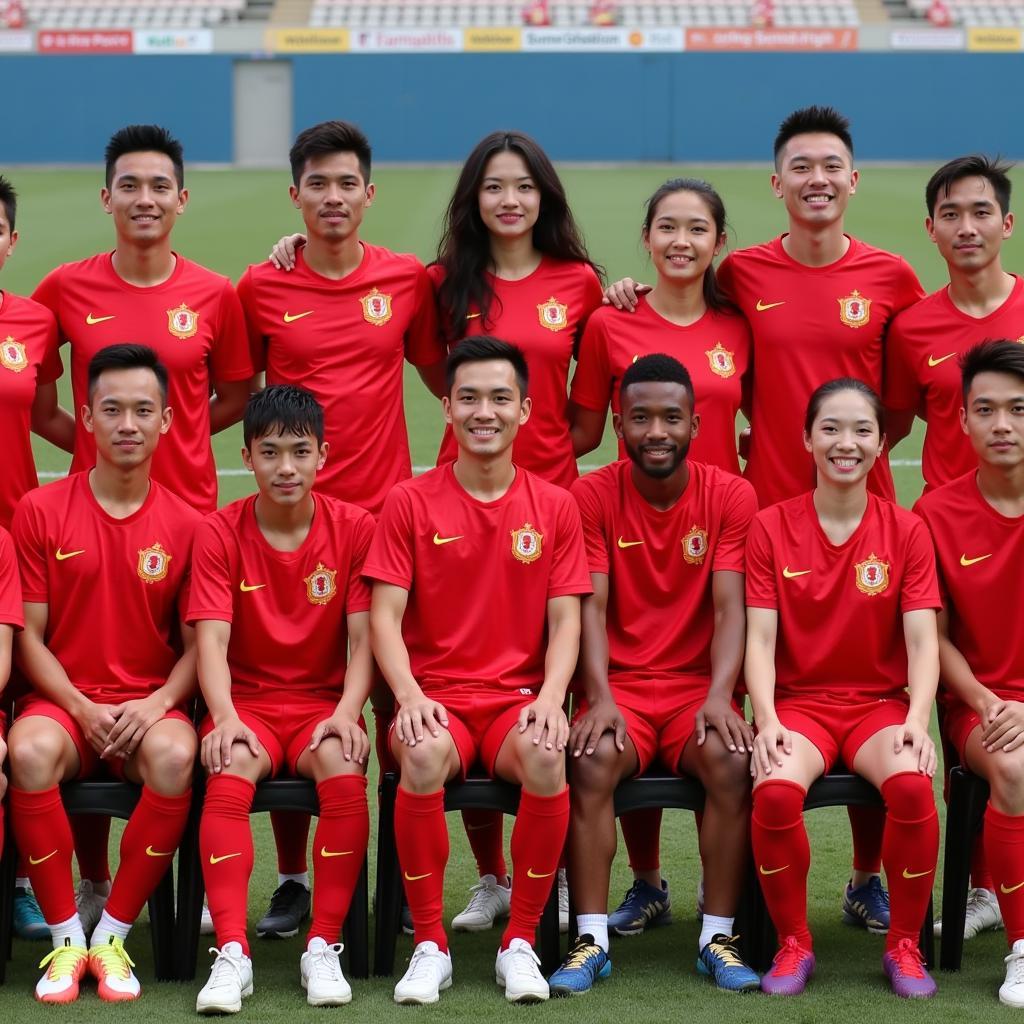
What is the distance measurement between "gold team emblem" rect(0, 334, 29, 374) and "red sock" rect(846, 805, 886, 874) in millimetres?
2703

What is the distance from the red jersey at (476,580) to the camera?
4352 mm

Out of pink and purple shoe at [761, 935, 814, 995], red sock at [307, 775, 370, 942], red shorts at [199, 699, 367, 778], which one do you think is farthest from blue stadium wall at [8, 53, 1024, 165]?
pink and purple shoe at [761, 935, 814, 995]

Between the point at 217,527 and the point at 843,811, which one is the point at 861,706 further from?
the point at 217,527

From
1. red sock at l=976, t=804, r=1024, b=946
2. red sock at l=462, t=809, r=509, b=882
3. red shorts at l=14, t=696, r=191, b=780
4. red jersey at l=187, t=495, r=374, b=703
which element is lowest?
red sock at l=462, t=809, r=509, b=882

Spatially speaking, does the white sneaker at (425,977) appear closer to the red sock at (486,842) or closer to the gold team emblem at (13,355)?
the red sock at (486,842)

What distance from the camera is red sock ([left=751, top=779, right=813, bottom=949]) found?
3.95 meters

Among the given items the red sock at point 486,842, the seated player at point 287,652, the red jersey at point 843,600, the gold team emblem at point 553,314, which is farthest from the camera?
the gold team emblem at point 553,314

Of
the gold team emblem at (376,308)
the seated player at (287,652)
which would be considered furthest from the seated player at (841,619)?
the gold team emblem at (376,308)

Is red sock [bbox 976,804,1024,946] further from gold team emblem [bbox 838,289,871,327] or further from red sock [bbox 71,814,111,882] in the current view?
red sock [bbox 71,814,111,882]

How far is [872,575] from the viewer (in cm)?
433

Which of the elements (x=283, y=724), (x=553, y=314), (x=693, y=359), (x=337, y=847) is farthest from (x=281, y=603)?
(x=693, y=359)

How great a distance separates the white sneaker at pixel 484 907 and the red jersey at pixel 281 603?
73 centimetres

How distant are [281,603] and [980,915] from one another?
2.11 metres

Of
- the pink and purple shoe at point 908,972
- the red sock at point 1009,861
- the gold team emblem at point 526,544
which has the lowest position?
the pink and purple shoe at point 908,972
